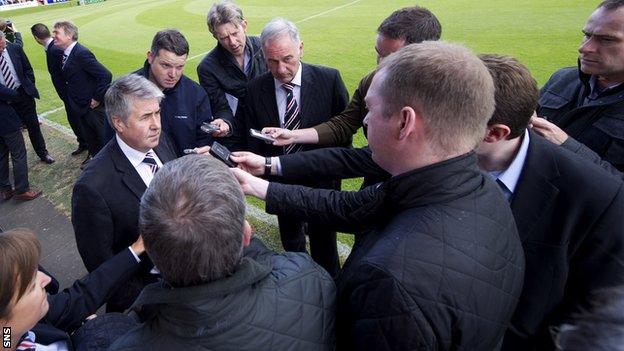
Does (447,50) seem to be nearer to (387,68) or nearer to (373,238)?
(387,68)

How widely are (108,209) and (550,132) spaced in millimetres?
2610

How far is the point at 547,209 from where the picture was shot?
5.95 ft

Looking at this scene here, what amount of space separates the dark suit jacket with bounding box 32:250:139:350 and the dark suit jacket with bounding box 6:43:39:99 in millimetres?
5527

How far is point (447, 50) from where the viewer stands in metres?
1.41

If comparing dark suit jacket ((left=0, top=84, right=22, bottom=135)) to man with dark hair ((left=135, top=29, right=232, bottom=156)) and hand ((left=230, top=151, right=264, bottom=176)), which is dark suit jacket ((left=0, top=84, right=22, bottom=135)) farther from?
hand ((left=230, top=151, right=264, bottom=176))

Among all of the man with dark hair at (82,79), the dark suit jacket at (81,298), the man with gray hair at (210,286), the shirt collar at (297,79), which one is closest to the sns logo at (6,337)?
the dark suit jacket at (81,298)

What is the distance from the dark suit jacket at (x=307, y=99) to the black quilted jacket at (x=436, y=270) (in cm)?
206

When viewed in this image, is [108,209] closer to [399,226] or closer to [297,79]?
[297,79]

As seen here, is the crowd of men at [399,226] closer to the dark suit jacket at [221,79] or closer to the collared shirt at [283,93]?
the collared shirt at [283,93]

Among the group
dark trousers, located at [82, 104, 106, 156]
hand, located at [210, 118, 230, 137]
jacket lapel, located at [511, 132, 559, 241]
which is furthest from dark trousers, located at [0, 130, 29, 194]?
jacket lapel, located at [511, 132, 559, 241]

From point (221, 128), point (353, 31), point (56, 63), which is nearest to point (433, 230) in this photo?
point (221, 128)

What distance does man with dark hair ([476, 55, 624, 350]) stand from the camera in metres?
1.73

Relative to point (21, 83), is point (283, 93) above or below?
above

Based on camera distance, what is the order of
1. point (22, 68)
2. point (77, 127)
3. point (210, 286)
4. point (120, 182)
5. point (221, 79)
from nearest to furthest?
1. point (210, 286)
2. point (120, 182)
3. point (221, 79)
4. point (22, 68)
5. point (77, 127)
